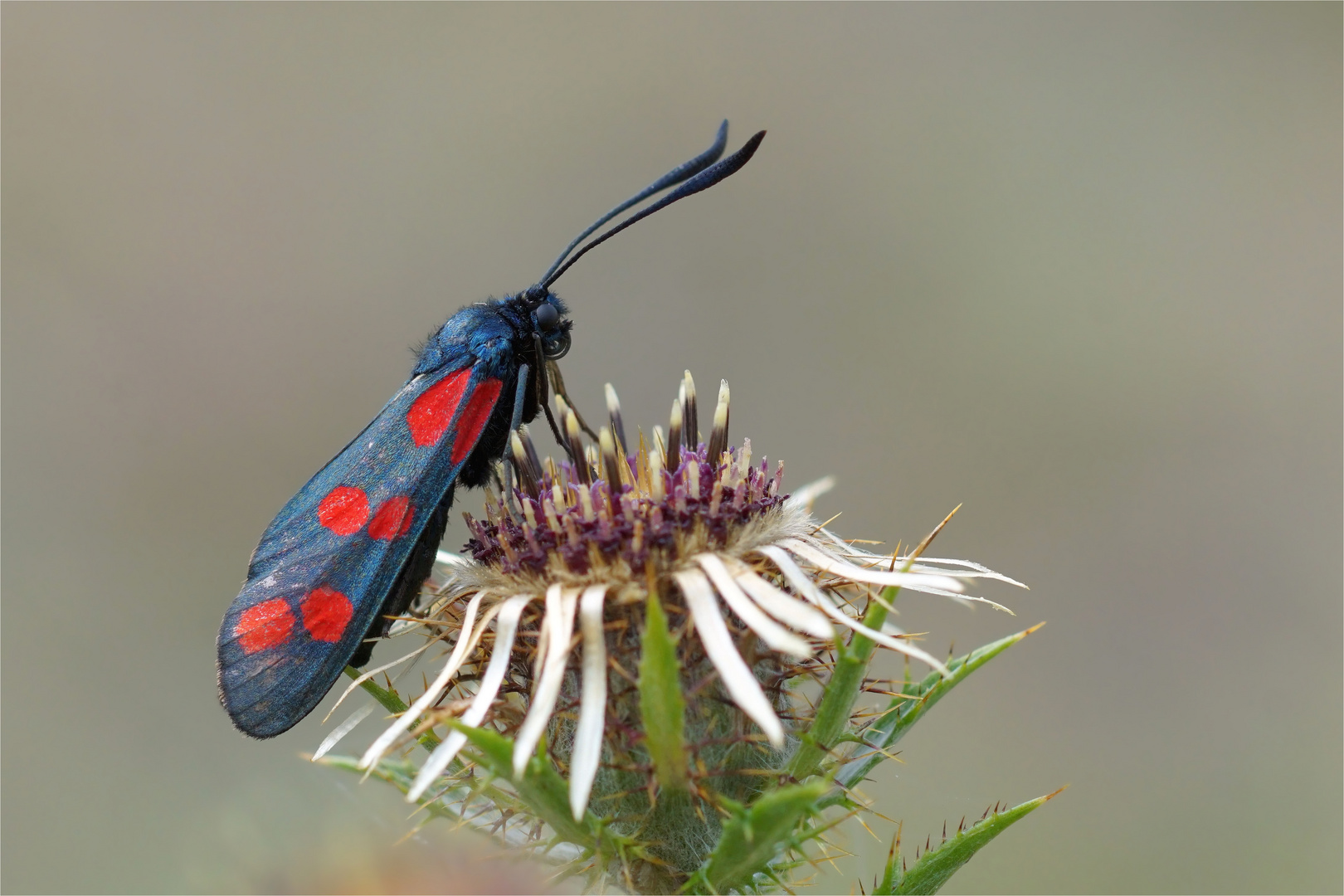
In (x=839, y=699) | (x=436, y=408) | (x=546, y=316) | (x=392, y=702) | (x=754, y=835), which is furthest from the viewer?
(x=546, y=316)

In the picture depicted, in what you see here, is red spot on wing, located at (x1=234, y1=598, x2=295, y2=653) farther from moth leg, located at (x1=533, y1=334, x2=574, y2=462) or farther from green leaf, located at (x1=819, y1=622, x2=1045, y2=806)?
green leaf, located at (x1=819, y1=622, x2=1045, y2=806)

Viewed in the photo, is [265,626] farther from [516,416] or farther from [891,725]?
[891,725]

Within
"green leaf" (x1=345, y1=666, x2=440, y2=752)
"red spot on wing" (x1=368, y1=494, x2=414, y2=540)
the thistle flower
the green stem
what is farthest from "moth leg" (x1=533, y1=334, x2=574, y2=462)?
the green stem

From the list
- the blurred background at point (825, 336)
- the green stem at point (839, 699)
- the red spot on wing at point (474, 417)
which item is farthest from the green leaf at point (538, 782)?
the blurred background at point (825, 336)

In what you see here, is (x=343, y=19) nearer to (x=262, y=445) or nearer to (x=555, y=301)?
(x=262, y=445)

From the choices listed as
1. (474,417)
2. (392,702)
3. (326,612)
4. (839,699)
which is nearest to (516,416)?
(474,417)

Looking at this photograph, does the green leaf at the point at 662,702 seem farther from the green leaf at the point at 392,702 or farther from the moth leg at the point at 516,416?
the moth leg at the point at 516,416
